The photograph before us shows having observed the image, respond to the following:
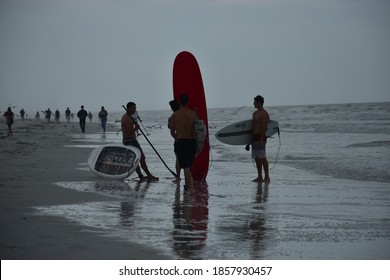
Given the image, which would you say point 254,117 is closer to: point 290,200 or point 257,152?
point 257,152

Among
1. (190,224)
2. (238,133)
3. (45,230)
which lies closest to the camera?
(45,230)

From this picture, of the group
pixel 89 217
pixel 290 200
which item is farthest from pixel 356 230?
pixel 89 217

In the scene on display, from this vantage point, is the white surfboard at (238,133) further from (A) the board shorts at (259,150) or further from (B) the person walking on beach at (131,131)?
(B) the person walking on beach at (131,131)

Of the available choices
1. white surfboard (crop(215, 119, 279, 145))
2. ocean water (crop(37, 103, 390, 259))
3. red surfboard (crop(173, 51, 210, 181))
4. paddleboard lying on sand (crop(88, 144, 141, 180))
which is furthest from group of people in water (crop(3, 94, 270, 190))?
red surfboard (crop(173, 51, 210, 181))

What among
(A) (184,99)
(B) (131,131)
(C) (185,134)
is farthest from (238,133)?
(A) (184,99)

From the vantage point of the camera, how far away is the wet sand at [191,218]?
5.41 m

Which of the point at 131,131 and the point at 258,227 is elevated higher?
the point at 131,131

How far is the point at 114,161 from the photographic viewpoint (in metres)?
11.6

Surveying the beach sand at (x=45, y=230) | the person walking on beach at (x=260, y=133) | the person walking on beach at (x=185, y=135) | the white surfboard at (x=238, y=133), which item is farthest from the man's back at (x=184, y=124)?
Answer: the white surfboard at (x=238, y=133)

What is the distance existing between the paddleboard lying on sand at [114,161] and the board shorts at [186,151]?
172 cm

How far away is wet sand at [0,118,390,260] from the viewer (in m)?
5.41

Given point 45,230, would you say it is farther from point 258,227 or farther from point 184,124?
point 184,124

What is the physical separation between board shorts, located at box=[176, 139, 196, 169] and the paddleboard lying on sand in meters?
1.72

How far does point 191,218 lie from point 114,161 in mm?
4767
